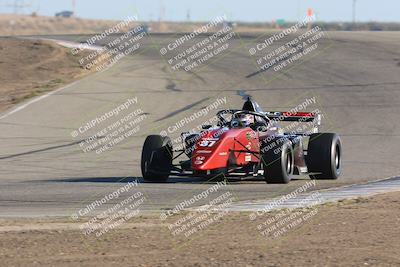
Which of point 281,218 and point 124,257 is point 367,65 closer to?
point 281,218

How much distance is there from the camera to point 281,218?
10.7 meters

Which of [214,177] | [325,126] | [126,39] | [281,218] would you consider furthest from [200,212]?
[126,39]

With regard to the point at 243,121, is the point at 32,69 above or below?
below

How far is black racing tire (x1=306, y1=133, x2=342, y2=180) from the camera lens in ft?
51.3

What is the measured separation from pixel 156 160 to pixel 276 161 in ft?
7.10

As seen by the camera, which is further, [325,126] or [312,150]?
[325,126]

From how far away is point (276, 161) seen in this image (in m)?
14.5

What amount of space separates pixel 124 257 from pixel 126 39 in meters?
43.0

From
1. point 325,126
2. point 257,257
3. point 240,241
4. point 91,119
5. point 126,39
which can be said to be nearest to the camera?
point 257,257

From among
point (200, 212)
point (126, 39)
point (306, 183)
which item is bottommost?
point (126, 39)
